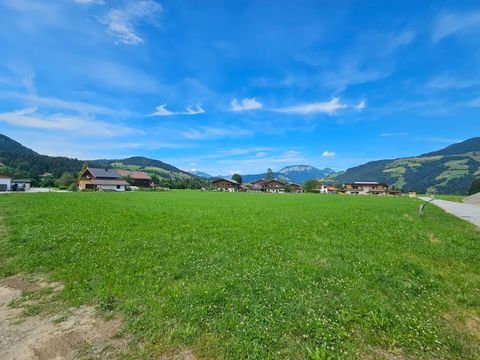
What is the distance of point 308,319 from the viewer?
480 cm

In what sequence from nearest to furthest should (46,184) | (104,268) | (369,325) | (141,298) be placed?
1. (369,325)
2. (141,298)
3. (104,268)
4. (46,184)

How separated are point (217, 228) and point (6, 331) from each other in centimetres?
1031

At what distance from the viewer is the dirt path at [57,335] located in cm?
390

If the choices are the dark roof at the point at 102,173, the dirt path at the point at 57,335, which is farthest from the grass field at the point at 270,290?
the dark roof at the point at 102,173

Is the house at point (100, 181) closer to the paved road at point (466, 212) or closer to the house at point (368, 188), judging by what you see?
the paved road at point (466, 212)

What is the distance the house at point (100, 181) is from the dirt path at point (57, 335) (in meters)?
109

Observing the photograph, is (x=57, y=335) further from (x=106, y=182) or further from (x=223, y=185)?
(x=223, y=185)

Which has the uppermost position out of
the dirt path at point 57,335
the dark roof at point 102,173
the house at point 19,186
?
the dark roof at point 102,173

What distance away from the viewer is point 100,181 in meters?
106

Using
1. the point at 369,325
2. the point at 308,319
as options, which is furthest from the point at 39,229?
the point at 369,325

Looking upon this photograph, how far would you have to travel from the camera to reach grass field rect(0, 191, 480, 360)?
4.23 m

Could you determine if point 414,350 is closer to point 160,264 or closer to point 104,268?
point 160,264

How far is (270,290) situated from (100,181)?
117 meters

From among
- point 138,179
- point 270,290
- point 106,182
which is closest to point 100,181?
point 106,182
